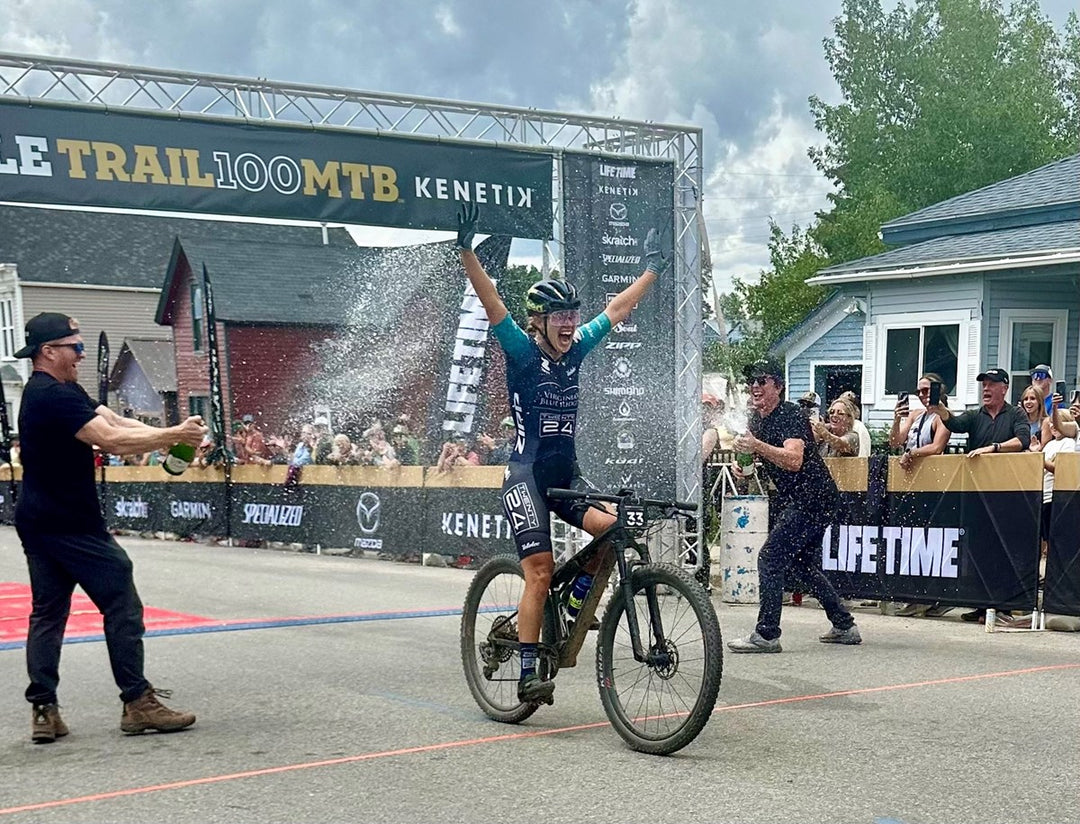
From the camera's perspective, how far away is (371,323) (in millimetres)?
39562

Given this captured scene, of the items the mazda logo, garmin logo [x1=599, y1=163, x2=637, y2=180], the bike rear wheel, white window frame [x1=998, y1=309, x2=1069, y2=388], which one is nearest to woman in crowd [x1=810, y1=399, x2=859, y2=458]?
garmin logo [x1=599, y1=163, x2=637, y2=180]

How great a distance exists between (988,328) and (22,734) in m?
17.1

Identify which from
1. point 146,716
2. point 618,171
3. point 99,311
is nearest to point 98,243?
point 99,311

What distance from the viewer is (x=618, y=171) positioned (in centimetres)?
1336

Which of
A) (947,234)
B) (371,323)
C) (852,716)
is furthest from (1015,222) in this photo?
(371,323)

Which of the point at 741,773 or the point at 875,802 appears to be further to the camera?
the point at 741,773

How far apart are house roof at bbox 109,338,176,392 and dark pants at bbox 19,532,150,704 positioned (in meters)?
39.3

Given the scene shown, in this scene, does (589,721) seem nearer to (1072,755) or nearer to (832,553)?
(1072,755)

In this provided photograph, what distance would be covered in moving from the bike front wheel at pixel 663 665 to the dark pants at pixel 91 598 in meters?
2.28

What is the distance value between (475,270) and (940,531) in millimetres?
5900

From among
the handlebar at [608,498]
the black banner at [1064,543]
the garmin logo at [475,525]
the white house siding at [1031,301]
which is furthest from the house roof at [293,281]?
the handlebar at [608,498]

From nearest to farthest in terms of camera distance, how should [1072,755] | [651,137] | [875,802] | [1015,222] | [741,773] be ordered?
[875,802], [741,773], [1072,755], [651,137], [1015,222]

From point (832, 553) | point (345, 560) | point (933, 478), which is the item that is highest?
point (933, 478)

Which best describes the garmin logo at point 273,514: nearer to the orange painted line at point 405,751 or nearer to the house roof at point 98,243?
the orange painted line at point 405,751
